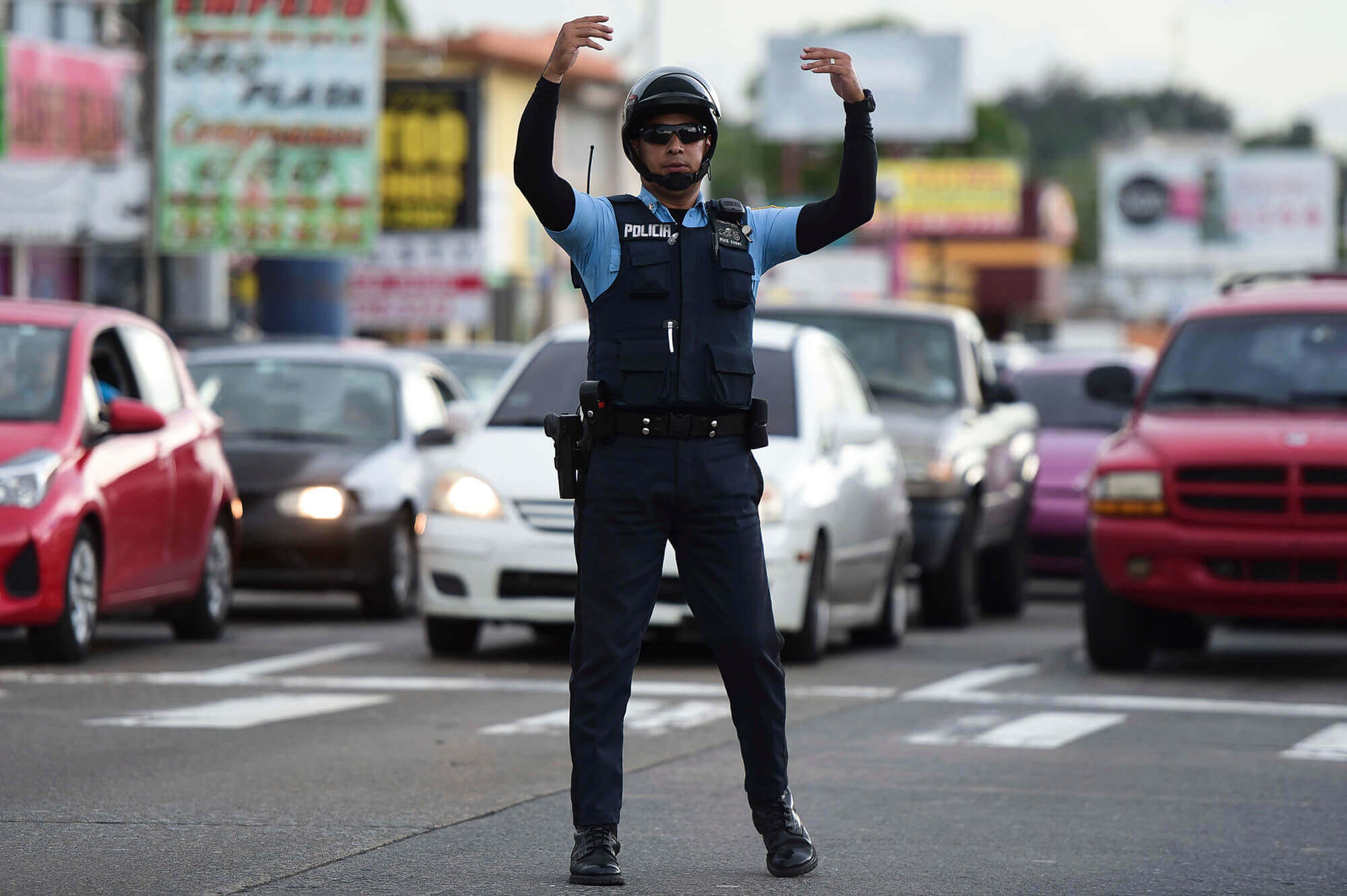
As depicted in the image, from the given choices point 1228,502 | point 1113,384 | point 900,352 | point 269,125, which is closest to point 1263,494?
point 1228,502

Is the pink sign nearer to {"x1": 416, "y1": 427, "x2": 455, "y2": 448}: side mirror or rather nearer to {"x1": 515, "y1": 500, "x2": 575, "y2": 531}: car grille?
{"x1": 416, "y1": 427, "x2": 455, "y2": 448}: side mirror

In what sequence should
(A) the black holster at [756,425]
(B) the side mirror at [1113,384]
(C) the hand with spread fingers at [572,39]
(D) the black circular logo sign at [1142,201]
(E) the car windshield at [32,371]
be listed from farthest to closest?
(D) the black circular logo sign at [1142,201]
(B) the side mirror at [1113,384]
(E) the car windshield at [32,371]
(A) the black holster at [756,425]
(C) the hand with spread fingers at [572,39]

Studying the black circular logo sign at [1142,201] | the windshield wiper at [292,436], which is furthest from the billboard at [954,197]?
the windshield wiper at [292,436]

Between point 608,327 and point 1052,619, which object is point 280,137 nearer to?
point 1052,619

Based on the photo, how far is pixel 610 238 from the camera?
688cm

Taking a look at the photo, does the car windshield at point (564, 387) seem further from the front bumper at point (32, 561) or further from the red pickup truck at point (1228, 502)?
the front bumper at point (32, 561)

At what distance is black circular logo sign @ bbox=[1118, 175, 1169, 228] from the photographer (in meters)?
98.7

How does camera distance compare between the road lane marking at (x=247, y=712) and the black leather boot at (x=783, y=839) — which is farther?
the road lane marking at (x=247, y=712)

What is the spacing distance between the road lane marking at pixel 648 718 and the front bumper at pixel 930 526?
4.96 metres

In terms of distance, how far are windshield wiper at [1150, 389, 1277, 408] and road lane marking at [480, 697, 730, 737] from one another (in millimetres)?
3454

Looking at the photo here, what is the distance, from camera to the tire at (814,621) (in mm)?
12992

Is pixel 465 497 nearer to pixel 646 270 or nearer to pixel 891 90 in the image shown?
pixel 646 270

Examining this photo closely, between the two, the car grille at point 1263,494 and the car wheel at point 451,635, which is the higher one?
the car grille at point 1263,494

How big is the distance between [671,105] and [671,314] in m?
0.51
